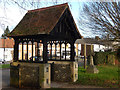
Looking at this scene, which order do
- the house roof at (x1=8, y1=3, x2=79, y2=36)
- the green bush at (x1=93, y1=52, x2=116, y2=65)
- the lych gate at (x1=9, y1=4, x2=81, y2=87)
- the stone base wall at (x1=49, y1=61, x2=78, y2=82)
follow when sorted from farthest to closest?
1. the green bush at (x1=93, y1=52, x2=116, y2=65)
2. the stone base wall at (x1=49, y1=61, x2=78, y2=82)
3. the house roof at (x1=8, y1=3, x2=79, y2=36)
4. the lych gate at (x1=9, y1=4, x2=81, y2=87)

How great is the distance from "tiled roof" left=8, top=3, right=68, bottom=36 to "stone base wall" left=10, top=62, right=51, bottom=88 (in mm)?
2043

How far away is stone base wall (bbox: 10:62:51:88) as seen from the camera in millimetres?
8914

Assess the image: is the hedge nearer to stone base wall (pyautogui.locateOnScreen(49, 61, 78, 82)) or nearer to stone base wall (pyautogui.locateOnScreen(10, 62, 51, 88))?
stone base wall (pyautogui.locateOnScreen(49, 61, 78, 82))

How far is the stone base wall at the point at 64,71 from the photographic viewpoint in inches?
434

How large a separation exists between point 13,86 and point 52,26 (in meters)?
4.64

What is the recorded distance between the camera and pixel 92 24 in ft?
47.4

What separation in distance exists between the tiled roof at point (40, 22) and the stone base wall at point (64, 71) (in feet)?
10.7

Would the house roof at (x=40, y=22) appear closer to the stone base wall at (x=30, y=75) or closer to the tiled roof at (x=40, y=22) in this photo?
the tiled roof at (x=40, y=22)

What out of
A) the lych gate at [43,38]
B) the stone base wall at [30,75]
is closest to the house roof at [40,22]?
the lych gate at [43,38]

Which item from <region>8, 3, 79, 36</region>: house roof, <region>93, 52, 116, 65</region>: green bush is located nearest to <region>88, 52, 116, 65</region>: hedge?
<region>93, 52, 116, 65</region>: green bush

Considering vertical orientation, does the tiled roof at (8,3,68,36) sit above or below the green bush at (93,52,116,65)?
above

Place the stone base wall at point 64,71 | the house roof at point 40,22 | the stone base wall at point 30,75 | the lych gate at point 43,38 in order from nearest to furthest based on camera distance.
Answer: the stone base wall at point 30,75, the lych gate at point 43,38, the house roof at point 40,22, the stone base wall at point 64,71

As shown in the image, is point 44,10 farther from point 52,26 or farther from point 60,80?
point 60,80

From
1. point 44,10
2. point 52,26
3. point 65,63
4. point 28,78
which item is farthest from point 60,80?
point 44,10
